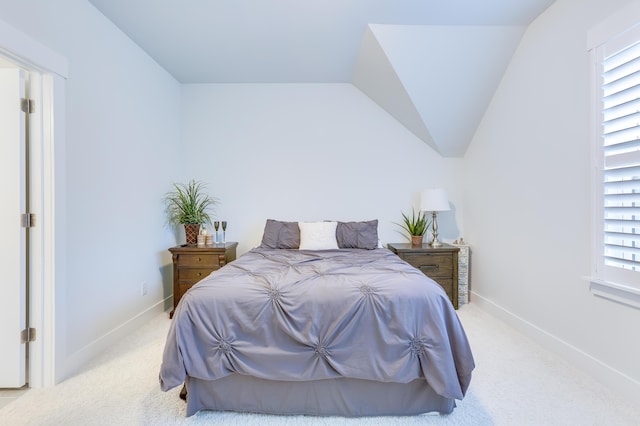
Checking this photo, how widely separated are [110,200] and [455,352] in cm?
277

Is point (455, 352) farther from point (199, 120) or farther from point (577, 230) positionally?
point (199, 120)

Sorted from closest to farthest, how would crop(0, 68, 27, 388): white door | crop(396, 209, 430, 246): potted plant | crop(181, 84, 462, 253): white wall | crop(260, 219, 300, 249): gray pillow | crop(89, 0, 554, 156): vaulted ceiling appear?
crop(0, 68, 27, 388): white door, crop(89, 0, 554, 156): vaulted ceiling, crop(260, 219, 300, 249): gray pillow, crop(396, 209, 430, 246): potted plant, crop(181, 84, 462, 253): white wall

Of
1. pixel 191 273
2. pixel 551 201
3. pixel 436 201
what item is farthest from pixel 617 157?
pixel 191 273

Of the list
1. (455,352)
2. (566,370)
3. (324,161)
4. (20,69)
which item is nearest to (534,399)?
(566,370)

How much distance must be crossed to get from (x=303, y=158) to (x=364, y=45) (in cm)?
142

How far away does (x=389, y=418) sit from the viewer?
1.58m

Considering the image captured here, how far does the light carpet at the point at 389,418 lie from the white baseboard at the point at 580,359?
5cm

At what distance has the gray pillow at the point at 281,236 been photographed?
10.3ft

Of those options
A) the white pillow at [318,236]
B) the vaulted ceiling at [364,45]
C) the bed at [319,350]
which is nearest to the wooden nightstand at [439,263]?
the white pillow at [318,236]

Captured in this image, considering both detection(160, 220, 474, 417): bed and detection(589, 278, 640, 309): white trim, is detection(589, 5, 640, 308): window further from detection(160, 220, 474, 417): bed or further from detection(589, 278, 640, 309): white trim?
detection(160, 220, 474, 417): bed

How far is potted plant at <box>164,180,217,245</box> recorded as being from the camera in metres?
3.30

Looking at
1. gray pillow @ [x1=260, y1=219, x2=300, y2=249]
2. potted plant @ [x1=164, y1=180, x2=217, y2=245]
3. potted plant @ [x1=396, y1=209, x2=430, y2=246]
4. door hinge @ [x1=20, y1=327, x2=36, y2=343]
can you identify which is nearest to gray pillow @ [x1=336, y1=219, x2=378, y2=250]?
gray pillow @ [x1=260, y1=219, x2=300, y2=249]

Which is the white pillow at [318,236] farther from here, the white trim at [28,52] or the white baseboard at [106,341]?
the white trim at [28,52]

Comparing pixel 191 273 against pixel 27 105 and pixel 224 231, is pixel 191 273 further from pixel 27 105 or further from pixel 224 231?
pixel 27 105
